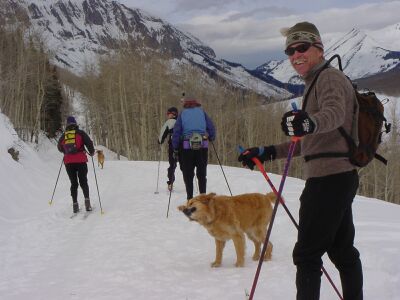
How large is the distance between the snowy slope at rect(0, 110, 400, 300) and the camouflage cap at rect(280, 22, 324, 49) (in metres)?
2.63

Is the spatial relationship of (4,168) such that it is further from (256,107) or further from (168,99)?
(256,107)

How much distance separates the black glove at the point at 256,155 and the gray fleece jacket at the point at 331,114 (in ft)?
1.81

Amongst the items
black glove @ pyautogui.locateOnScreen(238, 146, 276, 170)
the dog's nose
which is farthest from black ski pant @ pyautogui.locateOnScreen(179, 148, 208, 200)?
black glove @ pyautogui.locateOnScreen(238, 146, 276, 170)

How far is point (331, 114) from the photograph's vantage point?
2.65 metres

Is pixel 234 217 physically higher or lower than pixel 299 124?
lower

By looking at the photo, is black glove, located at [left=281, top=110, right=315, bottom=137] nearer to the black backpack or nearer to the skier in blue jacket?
the black backpack

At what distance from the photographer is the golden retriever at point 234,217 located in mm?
5539

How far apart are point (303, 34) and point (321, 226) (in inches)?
57.1

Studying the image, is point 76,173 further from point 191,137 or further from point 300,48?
point 300,48

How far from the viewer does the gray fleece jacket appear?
107 inches

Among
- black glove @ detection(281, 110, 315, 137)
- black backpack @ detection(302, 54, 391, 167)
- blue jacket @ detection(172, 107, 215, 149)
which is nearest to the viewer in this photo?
black glove @ detection(281, 110, 315, 137)

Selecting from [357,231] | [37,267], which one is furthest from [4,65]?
[357,231]

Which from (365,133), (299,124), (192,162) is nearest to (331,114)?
(299,124)

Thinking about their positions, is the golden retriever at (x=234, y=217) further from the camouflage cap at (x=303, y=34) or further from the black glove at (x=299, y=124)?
the black glove at (x=299, y=124)
